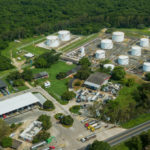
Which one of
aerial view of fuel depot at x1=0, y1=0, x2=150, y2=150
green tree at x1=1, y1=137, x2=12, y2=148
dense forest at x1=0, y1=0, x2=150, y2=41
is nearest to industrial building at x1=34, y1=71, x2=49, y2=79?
aerial view of fuel depot at x1=0, y1=0, x2=150, y2=150

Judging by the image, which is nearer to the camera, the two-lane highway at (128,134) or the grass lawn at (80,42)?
the two-lane highway at (128,134)

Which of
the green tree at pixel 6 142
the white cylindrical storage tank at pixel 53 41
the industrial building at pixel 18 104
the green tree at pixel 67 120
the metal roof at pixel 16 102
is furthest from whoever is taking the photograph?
the white cylindrical storage tank at pixel 53 41

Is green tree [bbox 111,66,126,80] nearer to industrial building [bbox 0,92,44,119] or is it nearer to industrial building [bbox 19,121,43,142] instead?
industrial building [bbox 0,92,44,119]

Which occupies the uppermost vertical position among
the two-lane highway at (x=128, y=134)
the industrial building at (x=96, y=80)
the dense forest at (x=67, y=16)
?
the dense forest at (x=67, y=16)

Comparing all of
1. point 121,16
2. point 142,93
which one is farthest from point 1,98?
point 121,16

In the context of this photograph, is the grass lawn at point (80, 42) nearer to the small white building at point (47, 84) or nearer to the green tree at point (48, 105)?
the small white building at point (47, 84)

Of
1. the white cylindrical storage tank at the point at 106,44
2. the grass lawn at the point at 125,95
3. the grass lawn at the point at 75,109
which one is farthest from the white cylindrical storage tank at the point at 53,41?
the grass lawn at the point at 75,109

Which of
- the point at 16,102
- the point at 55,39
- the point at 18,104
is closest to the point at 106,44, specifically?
the point at 55,39
